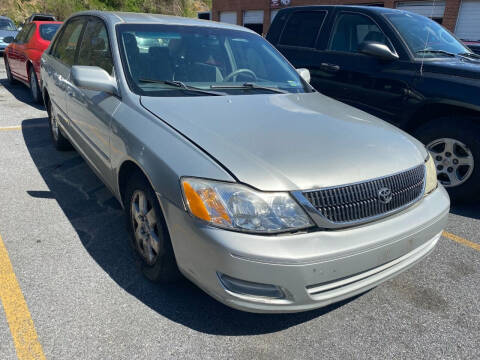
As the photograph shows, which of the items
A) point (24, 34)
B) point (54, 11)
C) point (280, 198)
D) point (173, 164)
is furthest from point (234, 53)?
point (54, 11)

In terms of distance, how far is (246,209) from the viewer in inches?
77.4

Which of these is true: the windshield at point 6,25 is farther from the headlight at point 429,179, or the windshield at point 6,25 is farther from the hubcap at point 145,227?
the headlight at point 429,179

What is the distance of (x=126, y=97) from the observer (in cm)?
282

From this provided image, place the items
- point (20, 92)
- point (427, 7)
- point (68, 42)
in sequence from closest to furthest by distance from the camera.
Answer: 1. point (68, 42)
2. point (20, 92)
3. point (427, 7)

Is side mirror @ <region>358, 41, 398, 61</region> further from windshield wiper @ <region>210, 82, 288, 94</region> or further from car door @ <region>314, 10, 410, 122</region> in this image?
windshield wiper @ <region>210, 82, 288, 94</region>

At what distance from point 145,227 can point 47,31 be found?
7.32m

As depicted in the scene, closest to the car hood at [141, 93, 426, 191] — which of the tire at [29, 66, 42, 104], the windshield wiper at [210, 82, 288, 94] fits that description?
the windshield wiper at [210, 82, 288, 94]

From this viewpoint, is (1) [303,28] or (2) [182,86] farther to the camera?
(1) [303,28]

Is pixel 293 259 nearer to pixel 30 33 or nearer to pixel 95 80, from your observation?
pixel 95 80

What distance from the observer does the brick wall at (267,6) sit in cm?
1709

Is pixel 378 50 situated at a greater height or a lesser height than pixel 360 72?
greater

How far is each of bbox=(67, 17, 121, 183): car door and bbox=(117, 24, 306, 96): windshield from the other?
0.74ft

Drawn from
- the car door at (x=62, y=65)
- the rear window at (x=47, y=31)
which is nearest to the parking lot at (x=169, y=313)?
the car door at (x=62, y=65)

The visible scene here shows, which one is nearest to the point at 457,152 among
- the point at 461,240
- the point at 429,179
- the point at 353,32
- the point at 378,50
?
the point at 461,240
